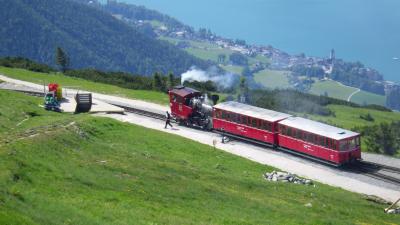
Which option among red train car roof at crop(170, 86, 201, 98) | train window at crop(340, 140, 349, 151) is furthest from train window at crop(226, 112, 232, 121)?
train window at crop(340, 140, 349, 151)

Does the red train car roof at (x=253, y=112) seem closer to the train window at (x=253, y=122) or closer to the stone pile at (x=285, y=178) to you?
the train window at (x=253, y=122)

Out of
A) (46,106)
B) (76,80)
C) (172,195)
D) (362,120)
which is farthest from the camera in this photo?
(362,120)

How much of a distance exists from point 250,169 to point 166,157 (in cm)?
597

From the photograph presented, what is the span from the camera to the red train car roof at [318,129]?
40.8 meters

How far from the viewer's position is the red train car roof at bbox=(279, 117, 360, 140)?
40822 millimetres

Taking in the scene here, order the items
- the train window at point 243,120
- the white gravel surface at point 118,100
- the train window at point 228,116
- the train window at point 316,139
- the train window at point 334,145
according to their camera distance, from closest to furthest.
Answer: the train window at point 334,145 < the train window at point 316,139 < the train window at point 243,120 < the train window at point 228,116 < the white gravel surface at point 118,100

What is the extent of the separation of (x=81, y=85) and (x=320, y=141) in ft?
138

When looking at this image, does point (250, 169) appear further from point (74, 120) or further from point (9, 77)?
point (9, 77)

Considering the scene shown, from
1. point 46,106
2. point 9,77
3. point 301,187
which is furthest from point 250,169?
point 9,77

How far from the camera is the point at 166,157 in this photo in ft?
116

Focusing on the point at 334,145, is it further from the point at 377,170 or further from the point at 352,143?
the point at 377,170

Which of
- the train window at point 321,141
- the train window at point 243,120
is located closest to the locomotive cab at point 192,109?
the train window at point 243,120

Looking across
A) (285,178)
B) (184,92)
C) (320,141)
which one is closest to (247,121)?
(320,141)

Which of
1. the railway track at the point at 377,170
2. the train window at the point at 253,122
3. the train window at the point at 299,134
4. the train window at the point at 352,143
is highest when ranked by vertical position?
the train window at the point at 253,122
